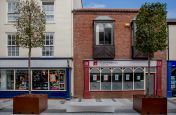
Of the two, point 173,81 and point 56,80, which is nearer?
point 56,80

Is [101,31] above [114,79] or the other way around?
above

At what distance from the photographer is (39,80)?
29766mm

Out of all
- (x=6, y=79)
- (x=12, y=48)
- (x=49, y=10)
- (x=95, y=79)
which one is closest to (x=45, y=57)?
(x=12, y=48)

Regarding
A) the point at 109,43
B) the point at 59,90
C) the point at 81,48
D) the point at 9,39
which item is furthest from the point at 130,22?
the point at 9,39

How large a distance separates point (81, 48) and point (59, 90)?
12.0ft

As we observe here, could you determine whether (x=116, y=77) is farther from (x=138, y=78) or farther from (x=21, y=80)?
(x=21, y=80)

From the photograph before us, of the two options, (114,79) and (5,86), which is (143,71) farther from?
(5,86)

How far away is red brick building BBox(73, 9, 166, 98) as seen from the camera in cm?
2983

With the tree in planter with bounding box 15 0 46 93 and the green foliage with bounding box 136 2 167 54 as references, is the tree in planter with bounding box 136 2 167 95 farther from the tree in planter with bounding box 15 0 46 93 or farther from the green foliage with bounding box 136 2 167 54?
the tree in planter with bounding box 15 0 46 93

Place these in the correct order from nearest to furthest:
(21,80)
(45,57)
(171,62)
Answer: (45,57) < (21,80) < (171,62)

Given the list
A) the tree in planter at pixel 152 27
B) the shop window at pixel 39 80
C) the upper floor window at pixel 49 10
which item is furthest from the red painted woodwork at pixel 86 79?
the tree in planter at pixel 152 27

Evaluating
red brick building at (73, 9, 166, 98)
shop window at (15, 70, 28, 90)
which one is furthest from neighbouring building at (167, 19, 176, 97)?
shop window at (15, 70, 28, 90)

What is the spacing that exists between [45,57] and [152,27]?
11507mm

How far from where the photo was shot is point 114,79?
30078 mm
